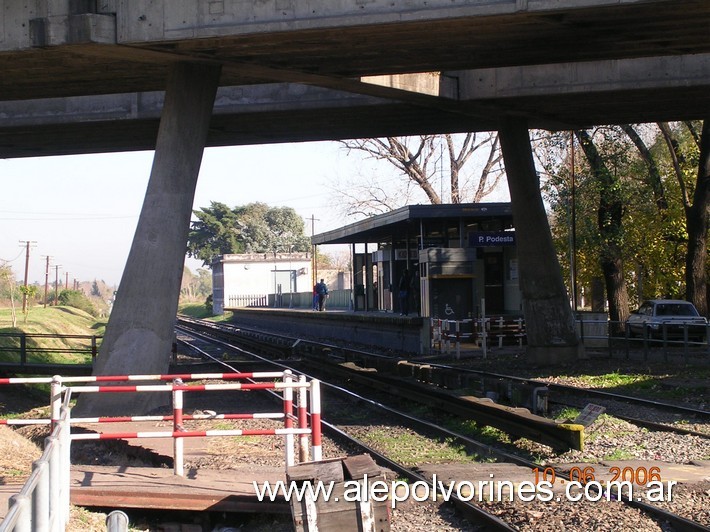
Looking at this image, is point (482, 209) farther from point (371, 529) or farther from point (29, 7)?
point (371, 529)

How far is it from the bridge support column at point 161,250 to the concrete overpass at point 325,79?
0.09 ft

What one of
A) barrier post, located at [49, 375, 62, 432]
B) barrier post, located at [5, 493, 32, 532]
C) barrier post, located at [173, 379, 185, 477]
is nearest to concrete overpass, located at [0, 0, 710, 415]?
barrier post, located at [173, 379, 185, 477]

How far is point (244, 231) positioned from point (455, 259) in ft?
324

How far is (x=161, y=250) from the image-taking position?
1734cm

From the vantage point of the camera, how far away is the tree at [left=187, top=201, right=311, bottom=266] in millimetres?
120250

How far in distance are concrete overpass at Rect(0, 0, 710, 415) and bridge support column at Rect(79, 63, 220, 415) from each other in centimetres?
3

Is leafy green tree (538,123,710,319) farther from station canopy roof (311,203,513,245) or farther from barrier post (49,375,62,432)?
barrier post (49,375,62,432)

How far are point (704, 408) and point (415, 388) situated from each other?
5.20 m

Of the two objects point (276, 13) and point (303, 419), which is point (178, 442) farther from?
point (276, 13)

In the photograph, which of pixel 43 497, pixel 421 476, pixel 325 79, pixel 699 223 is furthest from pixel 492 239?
pixel 43 497

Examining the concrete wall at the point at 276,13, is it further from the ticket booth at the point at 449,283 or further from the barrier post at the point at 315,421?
the ticket booth at the point at 449,283

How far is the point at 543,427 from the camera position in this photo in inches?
465

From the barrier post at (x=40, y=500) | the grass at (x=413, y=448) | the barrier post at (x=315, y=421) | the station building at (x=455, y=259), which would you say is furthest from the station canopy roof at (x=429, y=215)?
the barrier post at (x=40, y=500)

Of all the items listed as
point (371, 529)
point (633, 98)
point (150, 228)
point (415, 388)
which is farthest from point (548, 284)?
point (371, 529)
